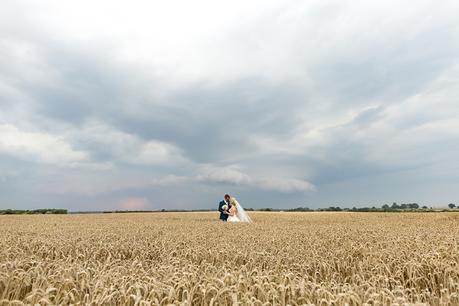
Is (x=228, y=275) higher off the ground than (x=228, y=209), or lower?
lower

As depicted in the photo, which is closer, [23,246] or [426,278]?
[426,278]

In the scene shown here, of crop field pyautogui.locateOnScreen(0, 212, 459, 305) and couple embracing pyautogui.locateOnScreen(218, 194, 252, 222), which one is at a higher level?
couple embracing pyautogui.locateOnScreen(218, 194, 252, 222)

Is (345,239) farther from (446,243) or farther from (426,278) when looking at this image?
(426,278)

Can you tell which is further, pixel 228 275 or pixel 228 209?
pixel 228 209

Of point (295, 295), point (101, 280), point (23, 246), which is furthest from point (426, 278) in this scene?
point (23, 246)

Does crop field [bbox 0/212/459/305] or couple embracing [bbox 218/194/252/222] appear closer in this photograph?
crop field [bbox 0/212/459/305]

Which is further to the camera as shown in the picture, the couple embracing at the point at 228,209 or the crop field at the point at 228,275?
the couple embracing at the point at 228,209

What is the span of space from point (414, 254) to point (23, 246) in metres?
9.20

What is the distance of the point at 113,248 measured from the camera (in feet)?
27.3

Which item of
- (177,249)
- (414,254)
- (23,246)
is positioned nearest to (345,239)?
(414,254)

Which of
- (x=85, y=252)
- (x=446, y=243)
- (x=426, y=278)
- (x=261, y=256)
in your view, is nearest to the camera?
(x=426, y=278)

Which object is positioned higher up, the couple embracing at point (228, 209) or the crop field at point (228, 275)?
the couple embracing at point (228, 209)

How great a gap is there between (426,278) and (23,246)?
356 inches

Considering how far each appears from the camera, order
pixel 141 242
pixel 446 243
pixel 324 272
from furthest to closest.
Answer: pixel 141 242
pixel 446 243
pixel 324 272
